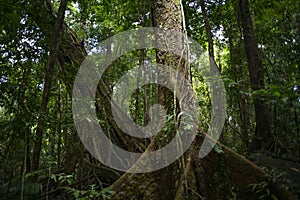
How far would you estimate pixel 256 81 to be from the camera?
5.37 metres

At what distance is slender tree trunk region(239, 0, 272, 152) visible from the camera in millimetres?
5117

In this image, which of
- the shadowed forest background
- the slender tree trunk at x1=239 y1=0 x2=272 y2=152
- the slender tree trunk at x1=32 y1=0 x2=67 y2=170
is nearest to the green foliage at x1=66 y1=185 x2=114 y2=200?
the shadowed forest background

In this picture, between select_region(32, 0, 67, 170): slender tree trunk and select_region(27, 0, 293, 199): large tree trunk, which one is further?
select_region(32, 0, 67, 170): slender tree trunk

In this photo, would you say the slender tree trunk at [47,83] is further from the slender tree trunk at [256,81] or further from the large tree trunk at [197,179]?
the slender tree trunk at [256,81]

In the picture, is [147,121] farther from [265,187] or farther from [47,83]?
[265,187]

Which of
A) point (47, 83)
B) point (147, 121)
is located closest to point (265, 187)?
point (47, 83)

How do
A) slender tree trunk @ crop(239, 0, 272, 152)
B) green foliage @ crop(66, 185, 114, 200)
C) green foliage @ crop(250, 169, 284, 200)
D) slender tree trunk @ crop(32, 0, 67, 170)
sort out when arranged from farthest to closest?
1. slender tree trunk @ crop(239, 0, 272, 152)
2. slender tree trunk @ crop(32, 0, 67, 170)
3. green foliage @ crop(66, 185, 114, 200)
4. green foliage @ crop(250, 169, 284, 200)

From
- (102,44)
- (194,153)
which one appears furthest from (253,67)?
(102,44)

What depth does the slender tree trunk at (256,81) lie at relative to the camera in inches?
201

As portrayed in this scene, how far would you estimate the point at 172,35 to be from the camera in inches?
127

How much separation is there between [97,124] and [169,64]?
2319 mm

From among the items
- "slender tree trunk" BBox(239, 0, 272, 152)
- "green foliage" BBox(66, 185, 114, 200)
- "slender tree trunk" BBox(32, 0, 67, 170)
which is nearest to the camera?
"green foliage" BBox(66, 185, 114, 200)

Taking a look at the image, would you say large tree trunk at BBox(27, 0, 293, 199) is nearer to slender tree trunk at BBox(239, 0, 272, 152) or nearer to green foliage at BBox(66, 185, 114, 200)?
green foliage at BBox(66, 185, 114, 200)

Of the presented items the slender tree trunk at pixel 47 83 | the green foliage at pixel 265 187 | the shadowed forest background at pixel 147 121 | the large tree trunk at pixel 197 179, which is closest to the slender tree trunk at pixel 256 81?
the shadowed forest background at pixel 147 121
